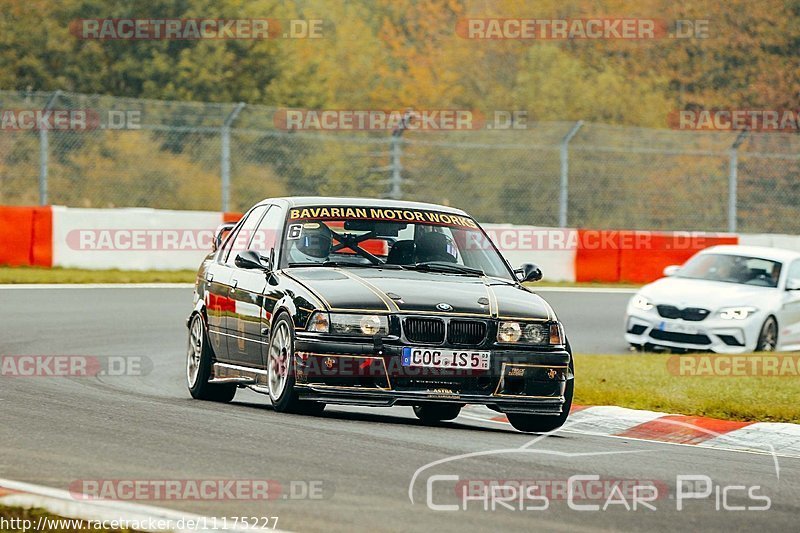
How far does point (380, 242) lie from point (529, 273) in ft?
3.55

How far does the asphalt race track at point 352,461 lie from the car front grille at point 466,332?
0.56m

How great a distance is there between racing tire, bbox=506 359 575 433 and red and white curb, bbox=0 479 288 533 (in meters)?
3.87

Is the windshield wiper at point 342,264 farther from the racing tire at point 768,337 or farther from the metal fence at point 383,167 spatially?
the metal fence at point 383,167

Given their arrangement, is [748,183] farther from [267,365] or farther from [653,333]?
[267,365]

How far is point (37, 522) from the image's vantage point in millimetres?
5820

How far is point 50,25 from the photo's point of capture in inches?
1651

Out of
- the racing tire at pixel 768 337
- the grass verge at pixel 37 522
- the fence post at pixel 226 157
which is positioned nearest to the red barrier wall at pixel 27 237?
the fence post at pixel 226 157

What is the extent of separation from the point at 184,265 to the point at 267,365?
14.8m

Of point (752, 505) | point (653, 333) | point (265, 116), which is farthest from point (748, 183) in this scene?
point (752, 505)

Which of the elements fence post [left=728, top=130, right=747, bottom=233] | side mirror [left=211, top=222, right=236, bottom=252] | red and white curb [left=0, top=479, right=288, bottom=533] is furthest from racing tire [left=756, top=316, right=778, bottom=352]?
red and white curb [left=0, top=479, right=288, bottom=533]

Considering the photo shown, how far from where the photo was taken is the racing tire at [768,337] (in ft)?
55.7

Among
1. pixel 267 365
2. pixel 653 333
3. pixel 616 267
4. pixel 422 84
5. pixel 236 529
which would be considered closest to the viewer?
pixel 236 529

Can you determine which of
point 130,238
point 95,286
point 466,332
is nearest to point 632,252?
point 130,238

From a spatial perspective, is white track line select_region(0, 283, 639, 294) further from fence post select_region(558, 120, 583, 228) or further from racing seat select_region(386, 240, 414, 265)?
racing seat select_region(386, 240, 414, 265)
